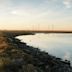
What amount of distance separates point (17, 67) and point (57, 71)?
19.7 feet

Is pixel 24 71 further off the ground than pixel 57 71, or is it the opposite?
pixel 24 71

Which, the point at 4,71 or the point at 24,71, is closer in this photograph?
the point at 4,71

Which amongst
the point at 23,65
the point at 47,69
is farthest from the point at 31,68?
the point at 47,69

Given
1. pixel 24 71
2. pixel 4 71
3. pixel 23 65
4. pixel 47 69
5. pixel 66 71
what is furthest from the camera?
pixel 66 71

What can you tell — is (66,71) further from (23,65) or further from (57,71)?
(23,65)

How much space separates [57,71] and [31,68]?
5006 mm

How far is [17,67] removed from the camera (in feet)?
46.3

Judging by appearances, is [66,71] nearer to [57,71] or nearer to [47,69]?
[57,71]

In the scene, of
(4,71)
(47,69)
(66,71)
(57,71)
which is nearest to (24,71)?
(4,71)

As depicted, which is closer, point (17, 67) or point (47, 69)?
point (17, 67)

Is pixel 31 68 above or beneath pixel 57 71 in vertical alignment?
above

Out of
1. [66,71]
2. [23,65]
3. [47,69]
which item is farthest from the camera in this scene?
[66,71]

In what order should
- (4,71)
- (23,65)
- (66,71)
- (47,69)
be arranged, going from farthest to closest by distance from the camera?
1. (66,71)
2. (47,69)
3. (23,65)
4. (4,71)

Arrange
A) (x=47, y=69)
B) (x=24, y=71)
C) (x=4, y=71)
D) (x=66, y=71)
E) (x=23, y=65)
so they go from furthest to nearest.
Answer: (x=66, y=71), (x=47, y=69), (x=23, y=65), (x=24, y=71), (x=4, y=71)
